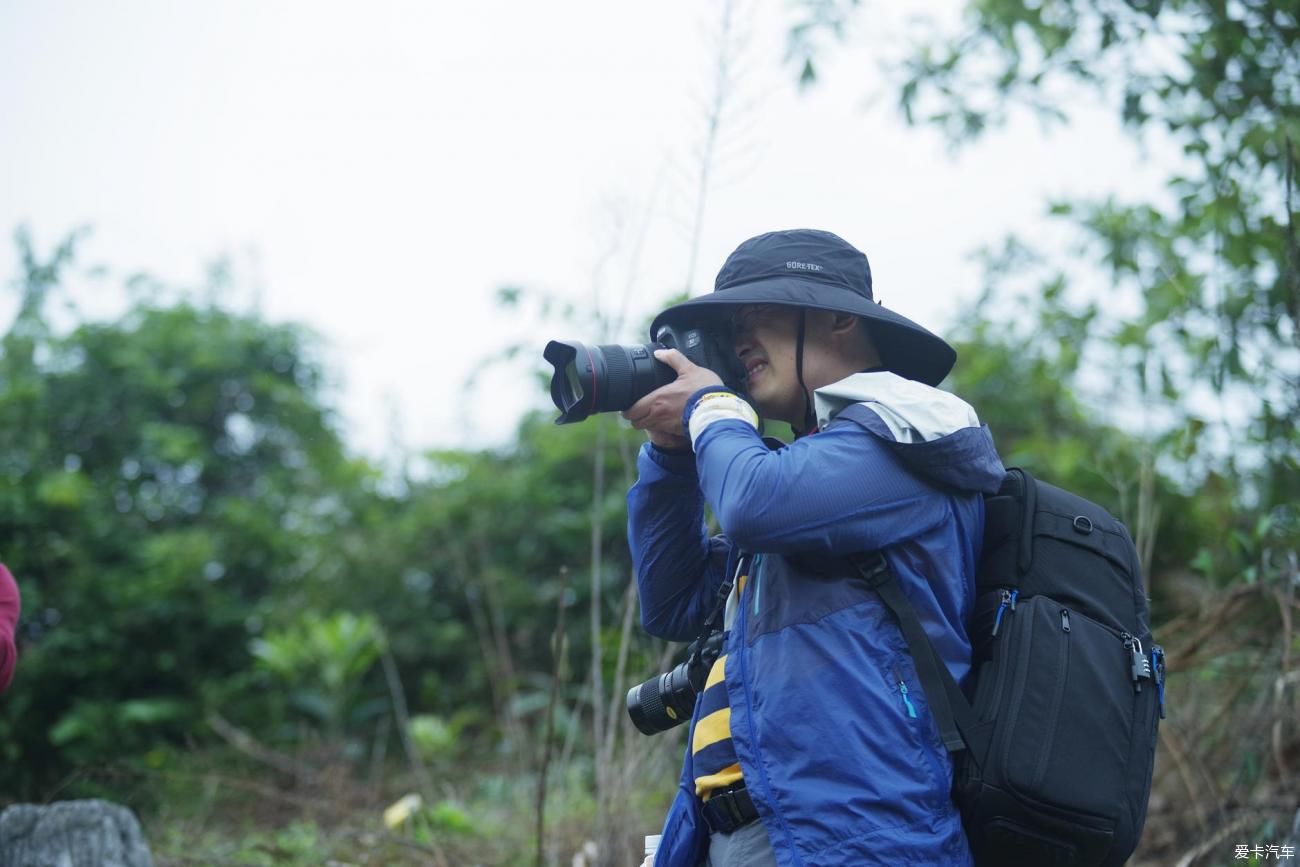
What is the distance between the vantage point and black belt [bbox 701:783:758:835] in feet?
5.49

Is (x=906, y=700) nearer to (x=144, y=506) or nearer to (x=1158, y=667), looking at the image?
(x=1158, y=667)

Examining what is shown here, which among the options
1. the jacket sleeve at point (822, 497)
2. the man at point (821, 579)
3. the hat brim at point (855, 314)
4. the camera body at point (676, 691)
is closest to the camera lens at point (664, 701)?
the camera body at point (676, 691)

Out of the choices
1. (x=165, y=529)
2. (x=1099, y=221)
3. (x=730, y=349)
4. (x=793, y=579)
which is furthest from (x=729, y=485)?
(x=165, y=529)

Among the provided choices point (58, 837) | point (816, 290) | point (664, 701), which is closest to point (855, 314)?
point (816, 290)

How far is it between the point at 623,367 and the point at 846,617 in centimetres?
57

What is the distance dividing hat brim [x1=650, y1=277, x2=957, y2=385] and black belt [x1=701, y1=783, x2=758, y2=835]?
29.9 inches

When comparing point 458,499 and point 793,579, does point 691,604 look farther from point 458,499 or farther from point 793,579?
point 458,499

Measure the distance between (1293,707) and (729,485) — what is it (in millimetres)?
3041

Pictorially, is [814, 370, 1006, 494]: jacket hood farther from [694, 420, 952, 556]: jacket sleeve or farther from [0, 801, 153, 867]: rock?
[0, 801, 153, 867]: rock

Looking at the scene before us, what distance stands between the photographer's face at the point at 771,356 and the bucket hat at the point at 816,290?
5 centimetres

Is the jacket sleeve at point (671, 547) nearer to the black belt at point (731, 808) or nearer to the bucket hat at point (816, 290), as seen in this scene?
the bucket hat at point (816, 290)

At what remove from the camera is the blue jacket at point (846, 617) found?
1.57 meters

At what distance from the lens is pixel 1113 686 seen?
1.68 m

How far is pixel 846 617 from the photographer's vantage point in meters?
1.68
